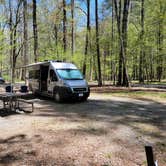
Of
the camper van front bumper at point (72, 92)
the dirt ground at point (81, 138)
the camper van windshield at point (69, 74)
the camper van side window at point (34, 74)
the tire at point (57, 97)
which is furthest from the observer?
the camper van side window at point (34, 74)

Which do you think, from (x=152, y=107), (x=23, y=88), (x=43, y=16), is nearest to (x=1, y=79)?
(x=43, y=16)

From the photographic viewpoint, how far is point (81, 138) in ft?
23.1

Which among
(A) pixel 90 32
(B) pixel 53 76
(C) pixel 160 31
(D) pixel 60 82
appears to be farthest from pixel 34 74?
(C) pixel 160 31

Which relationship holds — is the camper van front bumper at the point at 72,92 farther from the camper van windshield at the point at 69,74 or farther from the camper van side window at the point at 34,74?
the camper van side window at the point at 34,74

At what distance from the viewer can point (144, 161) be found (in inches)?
217

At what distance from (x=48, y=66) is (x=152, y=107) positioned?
22.7ft

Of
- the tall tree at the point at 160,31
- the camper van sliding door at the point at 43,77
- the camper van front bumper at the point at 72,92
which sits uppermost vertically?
the tall tree at the point at 160,31

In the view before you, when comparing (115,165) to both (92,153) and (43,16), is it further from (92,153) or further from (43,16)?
(43,16)

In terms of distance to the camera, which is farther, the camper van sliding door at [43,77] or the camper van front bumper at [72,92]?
the camper van sliding door at [43,77]

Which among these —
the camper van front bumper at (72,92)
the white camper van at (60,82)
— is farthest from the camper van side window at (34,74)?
the camper van front bumper at (72,92)

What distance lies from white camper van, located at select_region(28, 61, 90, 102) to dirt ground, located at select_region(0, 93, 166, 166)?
10.5 ft

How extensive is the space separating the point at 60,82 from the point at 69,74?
3.01ft

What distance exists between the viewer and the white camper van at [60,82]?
45.9 ft

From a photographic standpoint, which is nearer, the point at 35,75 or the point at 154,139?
the point at 154,139
